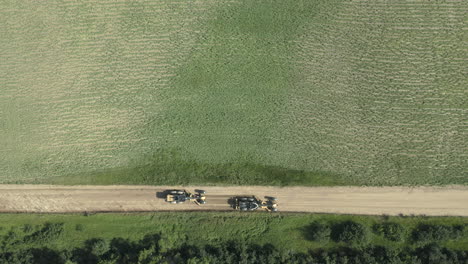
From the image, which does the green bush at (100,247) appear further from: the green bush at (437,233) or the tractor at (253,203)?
the green bush at (437,233)

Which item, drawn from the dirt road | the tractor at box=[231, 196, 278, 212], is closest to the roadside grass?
the dirt road

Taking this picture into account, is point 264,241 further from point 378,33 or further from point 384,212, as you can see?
point 378,33

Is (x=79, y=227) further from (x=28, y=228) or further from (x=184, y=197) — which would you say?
(x=184, y=197)

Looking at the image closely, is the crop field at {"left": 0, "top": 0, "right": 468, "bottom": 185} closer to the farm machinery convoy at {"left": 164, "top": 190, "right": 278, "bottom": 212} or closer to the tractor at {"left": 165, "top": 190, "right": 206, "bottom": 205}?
the tractor at {"left": 165, "top": 190, "right": 206, "bottom": 205}

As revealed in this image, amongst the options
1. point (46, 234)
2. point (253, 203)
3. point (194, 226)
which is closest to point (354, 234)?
point (253, 203)

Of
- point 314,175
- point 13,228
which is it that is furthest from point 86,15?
point 314,175

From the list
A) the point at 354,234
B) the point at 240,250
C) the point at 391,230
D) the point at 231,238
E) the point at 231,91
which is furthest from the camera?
the point at 231,91

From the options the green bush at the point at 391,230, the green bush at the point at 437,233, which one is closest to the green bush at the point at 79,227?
the green bush at the point at 391,230
